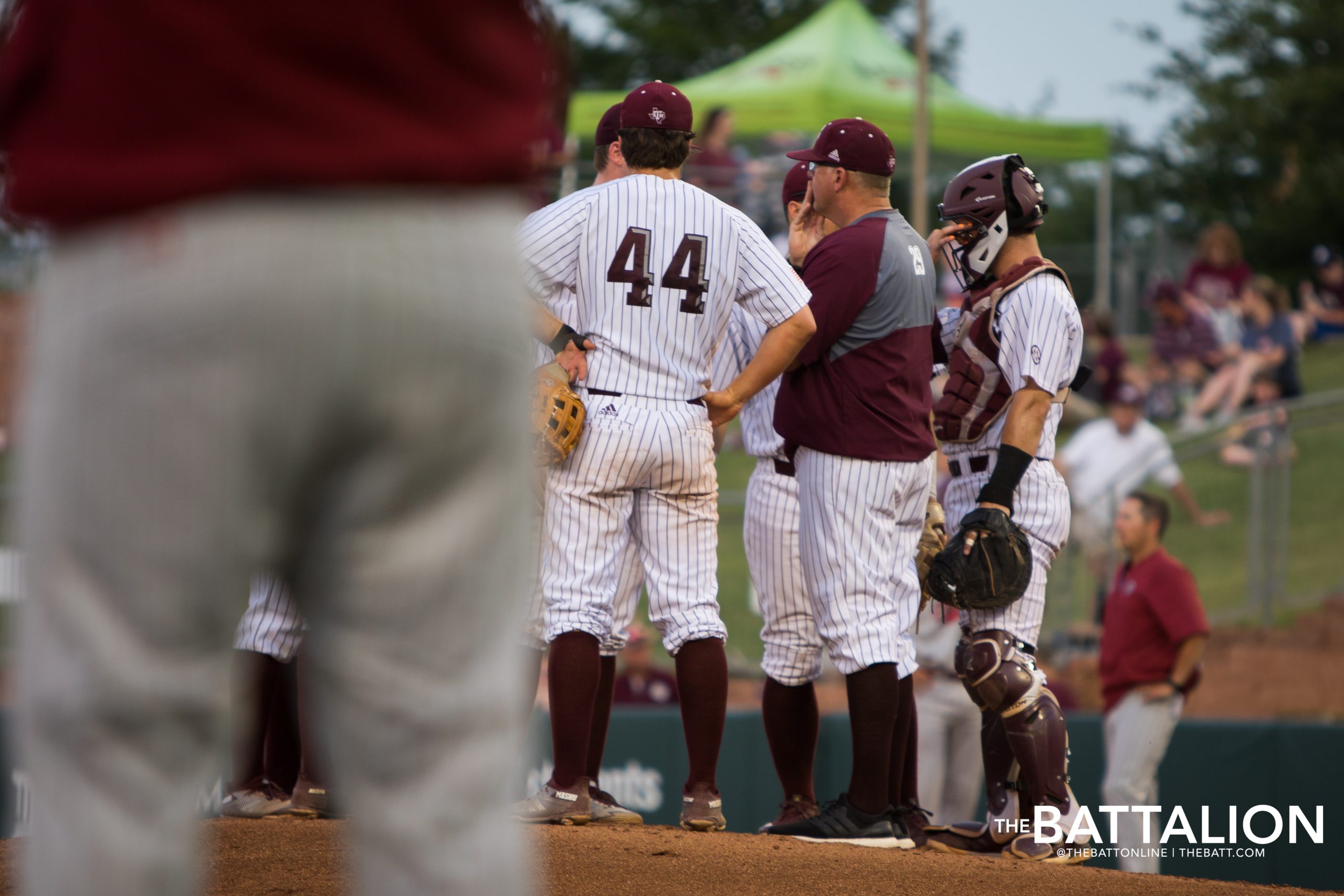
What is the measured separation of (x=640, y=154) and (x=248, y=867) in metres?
2.70

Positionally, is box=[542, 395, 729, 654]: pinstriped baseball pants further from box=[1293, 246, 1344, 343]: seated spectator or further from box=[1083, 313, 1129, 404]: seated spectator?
box=[1293, 246, 1344, 343]: seated spectator

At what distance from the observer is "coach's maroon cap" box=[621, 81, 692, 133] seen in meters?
5.14

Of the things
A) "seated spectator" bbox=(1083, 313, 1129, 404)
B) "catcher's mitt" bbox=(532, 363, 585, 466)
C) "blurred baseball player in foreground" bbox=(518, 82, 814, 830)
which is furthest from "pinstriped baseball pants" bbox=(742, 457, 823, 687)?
"seated spectator" bbox=(1083, 313, 1129, 404)

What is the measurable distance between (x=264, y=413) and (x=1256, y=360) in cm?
1505

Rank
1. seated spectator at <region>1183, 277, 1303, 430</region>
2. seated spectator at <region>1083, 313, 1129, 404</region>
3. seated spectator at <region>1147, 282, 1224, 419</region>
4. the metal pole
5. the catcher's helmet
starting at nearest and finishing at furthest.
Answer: the catcher's helmet, seated spectator at <region>1083, 313, 1129, 404</region>, the metal pole, seated spectator at <region>1183, 277, 1303, 430</region>, seated spectator at <region>1147, 282, 1224, 419</region>

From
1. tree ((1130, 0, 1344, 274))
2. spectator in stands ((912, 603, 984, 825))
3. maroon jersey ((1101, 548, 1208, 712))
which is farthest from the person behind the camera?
tree ((1130, 0, 1344, 274))

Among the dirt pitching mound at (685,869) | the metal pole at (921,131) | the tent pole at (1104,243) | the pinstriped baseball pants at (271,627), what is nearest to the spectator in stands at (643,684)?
the dirt pitching mound at (685,869)

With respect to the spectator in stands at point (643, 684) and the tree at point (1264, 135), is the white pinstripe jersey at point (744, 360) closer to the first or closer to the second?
the spectator in stands at point (643, 684)

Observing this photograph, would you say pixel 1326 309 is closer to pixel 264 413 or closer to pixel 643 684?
pixel 643 684

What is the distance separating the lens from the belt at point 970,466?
5.70 m

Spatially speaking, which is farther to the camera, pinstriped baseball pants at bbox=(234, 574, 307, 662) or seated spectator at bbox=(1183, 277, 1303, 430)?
seated spectator at bbox=(1183, 277, 1303, 430)

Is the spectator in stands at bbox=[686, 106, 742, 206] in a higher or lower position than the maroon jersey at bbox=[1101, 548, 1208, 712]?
higher

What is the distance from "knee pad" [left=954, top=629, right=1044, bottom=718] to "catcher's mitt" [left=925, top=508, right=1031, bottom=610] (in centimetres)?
16

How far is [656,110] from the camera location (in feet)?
16.9
